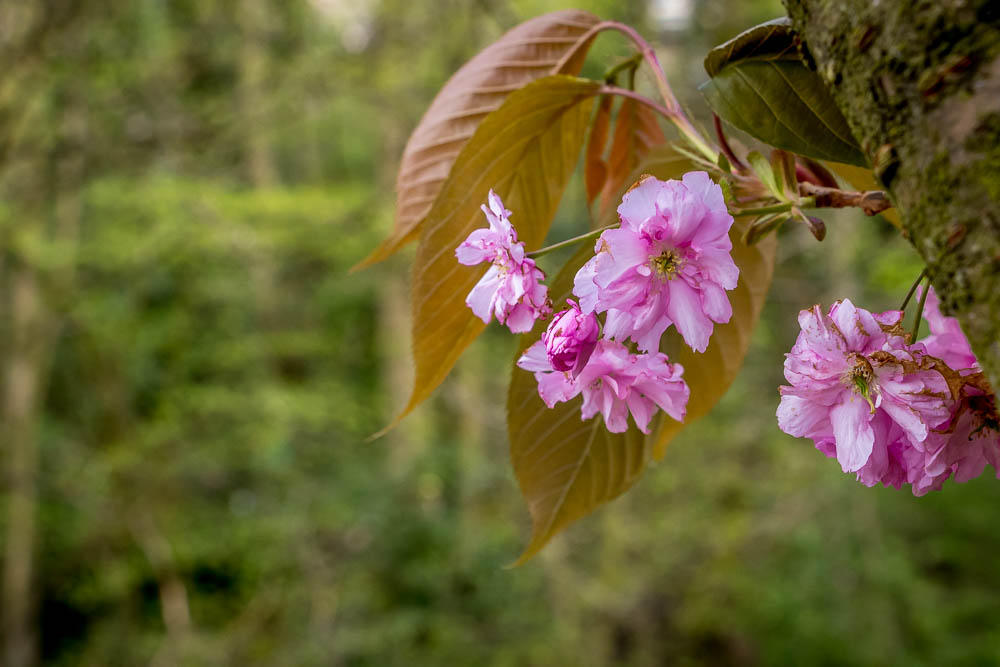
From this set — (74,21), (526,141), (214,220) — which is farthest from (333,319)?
(526,141)

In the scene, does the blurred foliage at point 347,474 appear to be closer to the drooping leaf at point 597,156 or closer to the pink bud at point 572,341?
the drooping leaf at point 597,156

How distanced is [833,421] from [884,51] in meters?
0.13

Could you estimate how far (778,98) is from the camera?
308 millimetres

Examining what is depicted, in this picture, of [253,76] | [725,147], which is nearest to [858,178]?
[725,147]

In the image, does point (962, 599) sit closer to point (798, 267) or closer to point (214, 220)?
point (798, 267)

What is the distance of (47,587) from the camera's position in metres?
6.31

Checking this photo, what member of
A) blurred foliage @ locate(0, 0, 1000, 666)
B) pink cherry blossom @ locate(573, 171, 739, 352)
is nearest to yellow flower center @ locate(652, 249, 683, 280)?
pink cherry blossom @ locate(573, 171, 739, 352)

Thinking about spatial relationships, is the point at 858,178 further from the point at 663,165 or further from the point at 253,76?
the point at 253,76

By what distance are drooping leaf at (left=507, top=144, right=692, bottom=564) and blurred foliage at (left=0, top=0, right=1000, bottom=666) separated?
3140 mm

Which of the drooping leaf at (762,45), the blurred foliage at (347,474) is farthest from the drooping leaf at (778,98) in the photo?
the blurred foliage at (347,474)

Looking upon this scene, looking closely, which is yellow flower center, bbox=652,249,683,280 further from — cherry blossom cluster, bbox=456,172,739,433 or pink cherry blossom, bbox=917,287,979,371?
pink cherry blossom, bbox=917,287,979,371

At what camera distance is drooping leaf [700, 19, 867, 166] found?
297mm

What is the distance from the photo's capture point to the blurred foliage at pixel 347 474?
4.11m

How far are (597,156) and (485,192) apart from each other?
138 mm
